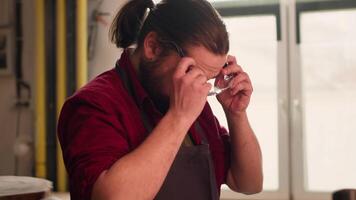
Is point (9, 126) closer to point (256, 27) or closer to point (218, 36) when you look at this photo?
point (256, 27)

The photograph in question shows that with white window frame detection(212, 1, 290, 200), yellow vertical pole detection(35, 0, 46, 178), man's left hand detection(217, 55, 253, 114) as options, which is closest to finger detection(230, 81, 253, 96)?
man's left hand detection(217, 55, 253, 114)

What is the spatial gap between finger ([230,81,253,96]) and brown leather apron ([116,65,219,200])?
0.16 m

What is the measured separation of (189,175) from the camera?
1078 millimetres

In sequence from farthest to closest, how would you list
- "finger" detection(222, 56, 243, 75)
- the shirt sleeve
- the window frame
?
the window frame, "finger" detection(222, 56, 243, 75), the shirt sleeve

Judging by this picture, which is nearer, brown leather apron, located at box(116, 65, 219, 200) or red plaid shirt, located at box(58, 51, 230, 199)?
red plaid shirt, located at box(58, 51, 230, 199)

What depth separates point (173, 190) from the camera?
103 centimetres

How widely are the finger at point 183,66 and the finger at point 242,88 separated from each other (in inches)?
10.1

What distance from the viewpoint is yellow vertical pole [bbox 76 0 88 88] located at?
8.12 ft

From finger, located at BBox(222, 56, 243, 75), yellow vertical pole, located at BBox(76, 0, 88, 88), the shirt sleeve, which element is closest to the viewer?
the shirt sleeve

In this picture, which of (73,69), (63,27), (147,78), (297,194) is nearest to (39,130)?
(73,69)

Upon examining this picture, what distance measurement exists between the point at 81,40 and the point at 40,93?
1.27 feet

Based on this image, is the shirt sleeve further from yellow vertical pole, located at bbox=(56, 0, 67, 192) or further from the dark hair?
yellow vertical pole, located at bbox=(56, 0, 67, 192)

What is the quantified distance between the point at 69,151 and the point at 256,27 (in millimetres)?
1749

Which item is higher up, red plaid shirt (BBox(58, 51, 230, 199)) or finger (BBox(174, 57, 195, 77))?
finger (BBox(174, 57, 195, 77))
